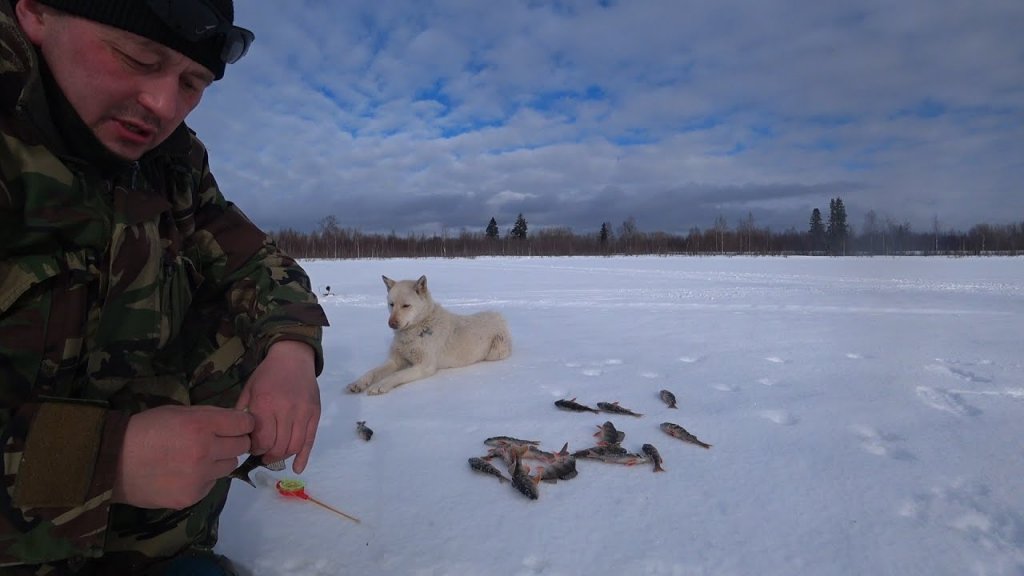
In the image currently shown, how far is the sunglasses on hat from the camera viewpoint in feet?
4.31

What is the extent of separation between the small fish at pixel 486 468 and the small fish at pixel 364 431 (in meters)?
0.80

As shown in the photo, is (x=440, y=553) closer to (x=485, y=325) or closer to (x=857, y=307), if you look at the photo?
(x=485, y=325)

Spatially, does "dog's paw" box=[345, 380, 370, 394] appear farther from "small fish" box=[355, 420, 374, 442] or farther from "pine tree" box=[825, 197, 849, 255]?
"pine tree" box=[825, 197, 849, 255]

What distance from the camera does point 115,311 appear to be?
1.43 metres

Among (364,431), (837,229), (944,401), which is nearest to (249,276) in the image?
(364,431)

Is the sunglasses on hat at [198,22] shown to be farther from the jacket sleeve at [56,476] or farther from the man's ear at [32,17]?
the jacket sleeve at [56,476]

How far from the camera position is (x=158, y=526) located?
1.52 metres

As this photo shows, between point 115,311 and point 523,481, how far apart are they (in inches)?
72.0

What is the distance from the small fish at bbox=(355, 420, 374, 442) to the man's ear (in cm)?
249

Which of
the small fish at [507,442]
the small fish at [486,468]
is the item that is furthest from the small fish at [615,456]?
the small fish at [486,468]

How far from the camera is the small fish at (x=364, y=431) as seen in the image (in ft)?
10.5

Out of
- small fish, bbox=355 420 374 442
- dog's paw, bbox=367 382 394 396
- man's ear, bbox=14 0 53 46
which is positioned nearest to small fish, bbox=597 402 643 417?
small fish, bbox=355 420 374 442

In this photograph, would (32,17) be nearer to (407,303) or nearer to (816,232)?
(407,303)

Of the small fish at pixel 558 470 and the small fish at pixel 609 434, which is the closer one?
the small fish at pixel 558 470
